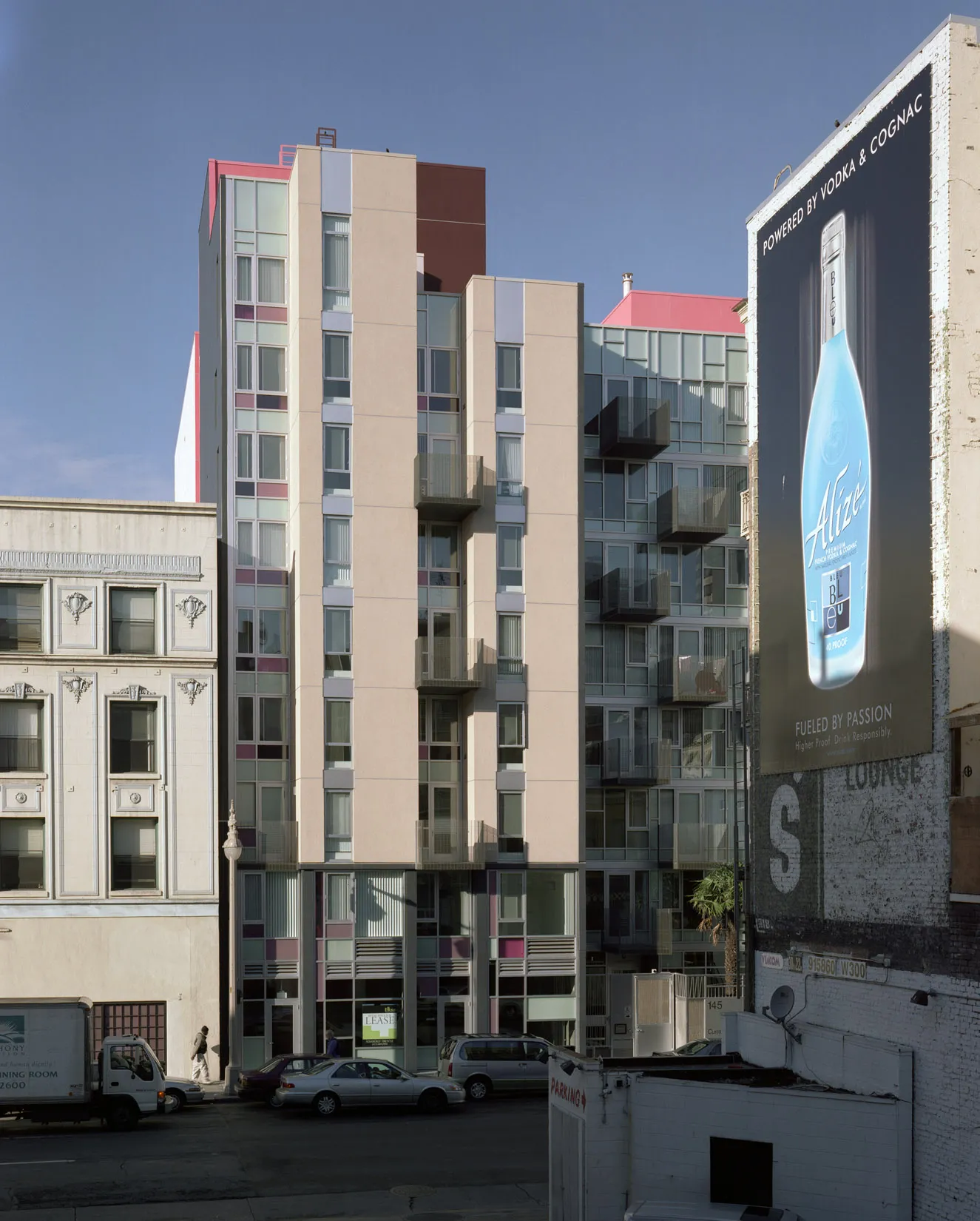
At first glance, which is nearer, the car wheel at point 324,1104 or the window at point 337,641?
the car wheel at point 324,1104

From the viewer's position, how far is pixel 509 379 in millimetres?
48438

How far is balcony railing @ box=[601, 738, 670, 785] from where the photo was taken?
166ft

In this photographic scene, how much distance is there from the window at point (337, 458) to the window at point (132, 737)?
8.42 m

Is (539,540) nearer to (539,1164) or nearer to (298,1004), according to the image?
(298,1004)

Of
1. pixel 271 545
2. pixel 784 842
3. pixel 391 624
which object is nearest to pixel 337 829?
pixel 391 624

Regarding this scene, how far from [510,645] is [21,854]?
50.8ft

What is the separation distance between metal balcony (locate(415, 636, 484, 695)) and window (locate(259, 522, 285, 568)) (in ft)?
16.5

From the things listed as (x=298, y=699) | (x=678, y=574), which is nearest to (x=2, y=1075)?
(x=298, y=699)

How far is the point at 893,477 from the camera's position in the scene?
2536 centimetres

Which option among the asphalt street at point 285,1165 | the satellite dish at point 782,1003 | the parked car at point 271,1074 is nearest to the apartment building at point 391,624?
the parked car at point 271,1074

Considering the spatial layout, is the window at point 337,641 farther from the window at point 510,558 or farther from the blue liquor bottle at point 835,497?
the blue liquor bottle at point 835,497

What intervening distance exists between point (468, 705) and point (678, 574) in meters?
9.57

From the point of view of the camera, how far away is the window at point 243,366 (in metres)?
48.2

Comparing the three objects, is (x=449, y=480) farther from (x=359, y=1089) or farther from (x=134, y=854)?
(x=359, y=1089)
